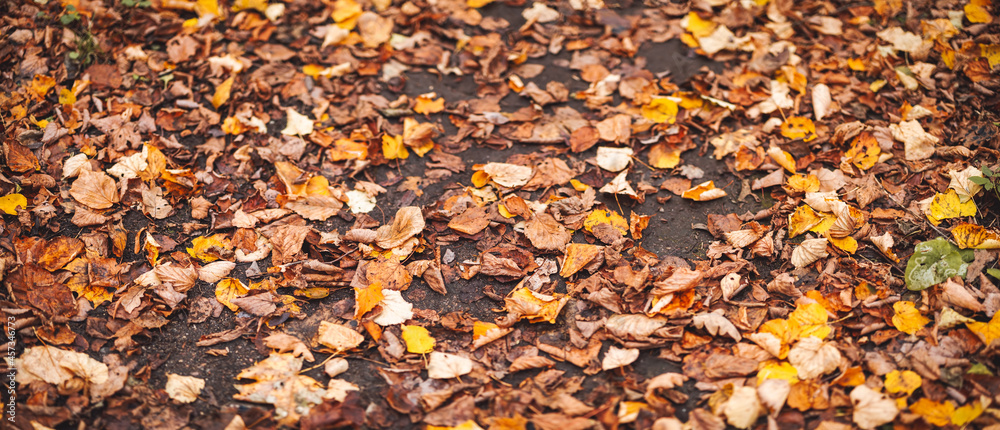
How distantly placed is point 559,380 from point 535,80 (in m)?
1.98

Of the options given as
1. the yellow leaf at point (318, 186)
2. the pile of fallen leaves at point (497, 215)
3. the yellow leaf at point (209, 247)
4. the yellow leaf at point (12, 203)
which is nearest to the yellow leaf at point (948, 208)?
the pile of fallen leaves at point (497, 215)

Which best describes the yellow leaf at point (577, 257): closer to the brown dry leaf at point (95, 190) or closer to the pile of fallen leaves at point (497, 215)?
the pile of fallen leaves at point (497, 215)

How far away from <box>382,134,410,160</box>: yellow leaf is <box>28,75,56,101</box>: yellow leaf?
181cm

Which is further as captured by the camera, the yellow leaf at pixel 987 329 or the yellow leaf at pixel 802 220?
the yellow leaf at pixel 802 220

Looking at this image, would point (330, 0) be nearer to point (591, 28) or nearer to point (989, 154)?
point (591, 28)

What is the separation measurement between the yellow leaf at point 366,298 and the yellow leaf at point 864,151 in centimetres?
239

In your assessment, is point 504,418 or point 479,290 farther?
point 479,290

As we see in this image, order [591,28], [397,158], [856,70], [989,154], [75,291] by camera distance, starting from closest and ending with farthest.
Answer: [75,291] → [989,154] → [397,158] → [856,70] → [591,28]

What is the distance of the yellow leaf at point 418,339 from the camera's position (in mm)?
2221

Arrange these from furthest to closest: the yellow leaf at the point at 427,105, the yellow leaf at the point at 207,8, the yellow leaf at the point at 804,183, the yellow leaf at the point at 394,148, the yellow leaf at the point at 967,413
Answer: the yellow leaf at the point at 207,8, the yellow leaf at the point at 427,105, the yellow leaf at the point at 394,148, the yellow leaf at the point at 804,183, the yellow leaf at the point at 967,413

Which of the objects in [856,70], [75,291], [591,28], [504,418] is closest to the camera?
[504,418]

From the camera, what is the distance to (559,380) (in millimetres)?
2127

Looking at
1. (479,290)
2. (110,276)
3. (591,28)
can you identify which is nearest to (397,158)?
(479,290)

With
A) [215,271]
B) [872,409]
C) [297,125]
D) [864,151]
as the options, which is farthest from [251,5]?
[872,409]
